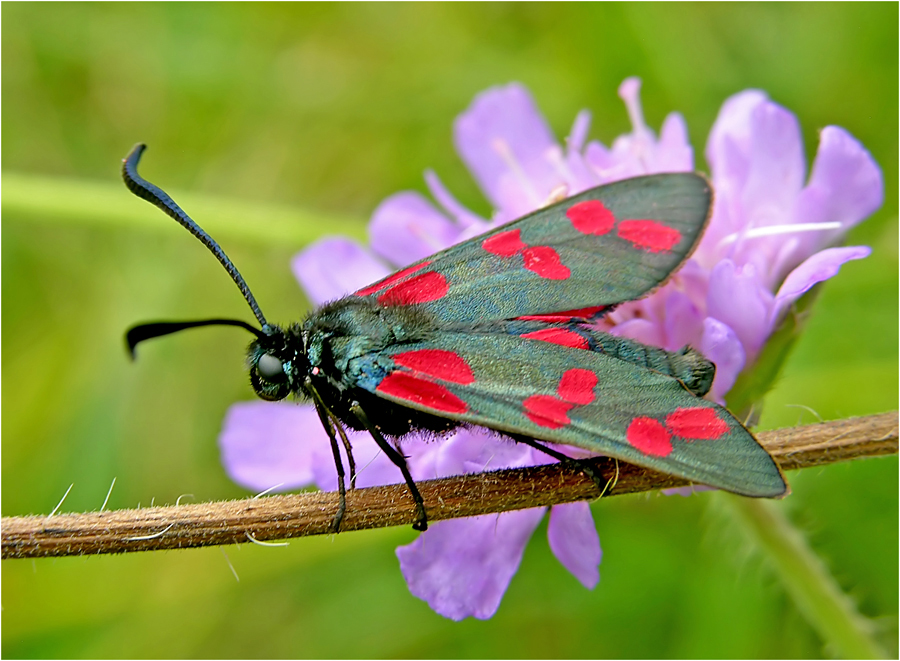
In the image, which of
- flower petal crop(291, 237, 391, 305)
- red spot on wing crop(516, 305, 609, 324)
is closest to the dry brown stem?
red spot on wing crop(516, 305, 609, 324)

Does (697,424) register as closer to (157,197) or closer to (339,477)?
(339,477)

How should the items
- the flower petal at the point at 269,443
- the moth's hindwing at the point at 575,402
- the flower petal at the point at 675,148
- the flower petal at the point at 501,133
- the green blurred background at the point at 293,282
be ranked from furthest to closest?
1. the green blurred background at the point at 293,282
2. the flower petal at the point at 501,133
3. the flower petal at the point at 269,443
4. the flower petal at the point at 675,148
5. the moth's hindwing at the point at 575,402

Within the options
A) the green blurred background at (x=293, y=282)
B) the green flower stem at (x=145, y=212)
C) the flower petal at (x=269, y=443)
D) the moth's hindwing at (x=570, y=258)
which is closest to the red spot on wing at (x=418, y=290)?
the moth's hindwing at (x=570, y=258)

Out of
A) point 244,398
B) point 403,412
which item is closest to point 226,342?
point 244,398

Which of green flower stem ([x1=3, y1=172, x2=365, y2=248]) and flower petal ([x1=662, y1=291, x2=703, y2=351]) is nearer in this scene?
flower petal ([x1=662, y1=291, x2=703, y2=351])

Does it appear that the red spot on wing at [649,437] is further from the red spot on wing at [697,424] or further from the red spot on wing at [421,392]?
the red spot on wing at [421,392]

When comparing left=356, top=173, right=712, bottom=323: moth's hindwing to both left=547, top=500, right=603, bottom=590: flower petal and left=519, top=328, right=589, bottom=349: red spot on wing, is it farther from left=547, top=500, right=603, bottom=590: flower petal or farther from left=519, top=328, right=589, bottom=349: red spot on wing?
left=547, top=500, right=603, bottom=590: flower petal
